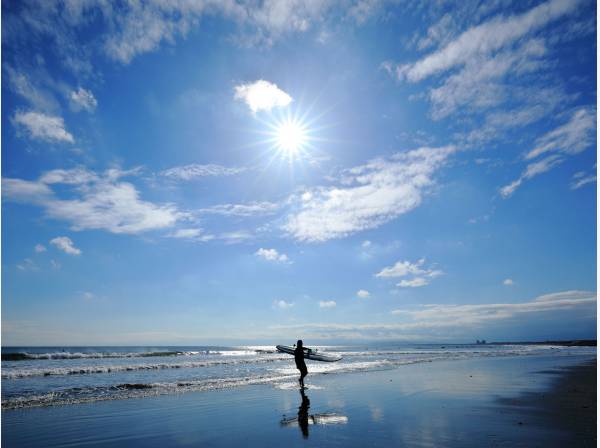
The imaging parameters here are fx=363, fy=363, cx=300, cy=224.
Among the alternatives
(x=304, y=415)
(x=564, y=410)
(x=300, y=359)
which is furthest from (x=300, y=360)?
(x=564, y=410)

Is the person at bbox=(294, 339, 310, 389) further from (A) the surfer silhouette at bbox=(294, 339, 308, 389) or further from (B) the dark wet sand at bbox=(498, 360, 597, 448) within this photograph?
(B) the dark wet sand at bbox=(498, 360, 597, 448)

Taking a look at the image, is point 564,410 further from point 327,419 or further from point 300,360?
point 300,360

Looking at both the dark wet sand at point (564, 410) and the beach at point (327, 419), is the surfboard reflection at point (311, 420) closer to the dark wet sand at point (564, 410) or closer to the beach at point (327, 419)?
the beach at point (327, 419)

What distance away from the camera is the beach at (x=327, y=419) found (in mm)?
8891

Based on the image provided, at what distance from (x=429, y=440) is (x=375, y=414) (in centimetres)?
317

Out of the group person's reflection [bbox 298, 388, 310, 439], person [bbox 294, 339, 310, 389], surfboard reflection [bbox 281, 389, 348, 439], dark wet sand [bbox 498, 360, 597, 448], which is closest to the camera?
dark wet sand [bbox 498, 360, 597, 448]

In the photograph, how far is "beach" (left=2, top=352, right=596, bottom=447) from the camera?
29.2ft

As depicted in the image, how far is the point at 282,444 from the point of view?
8578mm

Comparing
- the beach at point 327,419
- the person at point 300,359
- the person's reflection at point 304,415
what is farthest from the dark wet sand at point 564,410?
the person at point 300,359

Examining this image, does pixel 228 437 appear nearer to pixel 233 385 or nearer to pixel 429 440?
pixel 429 440

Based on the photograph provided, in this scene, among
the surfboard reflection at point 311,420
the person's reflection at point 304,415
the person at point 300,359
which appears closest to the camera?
the person's reflection at point 304,415

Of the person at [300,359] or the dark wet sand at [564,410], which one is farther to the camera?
the person at [300,359]

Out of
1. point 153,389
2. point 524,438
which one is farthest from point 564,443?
point 153,389

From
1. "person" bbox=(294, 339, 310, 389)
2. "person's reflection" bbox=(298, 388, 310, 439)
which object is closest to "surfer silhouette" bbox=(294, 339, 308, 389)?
"person" bbox=(294, 339, 310, 389)
